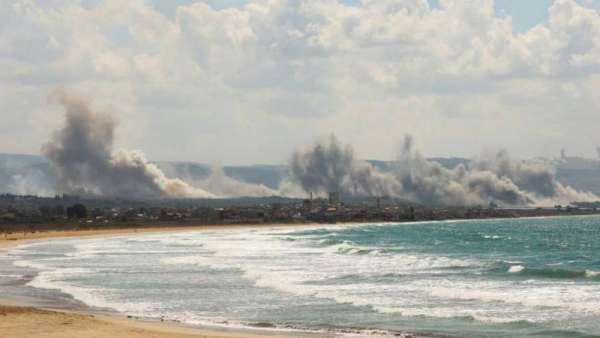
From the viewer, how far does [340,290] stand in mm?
50781

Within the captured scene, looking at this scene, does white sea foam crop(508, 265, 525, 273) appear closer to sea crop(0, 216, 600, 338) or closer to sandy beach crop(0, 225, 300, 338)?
sea crop(0, 216, 600, 338)

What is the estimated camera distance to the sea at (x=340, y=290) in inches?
1469

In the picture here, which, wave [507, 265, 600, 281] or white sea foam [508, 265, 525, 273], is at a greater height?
white sea foam [508, 265, 525, 273]

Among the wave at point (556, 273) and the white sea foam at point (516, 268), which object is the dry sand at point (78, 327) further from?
the white sea foam at point (516, 268)

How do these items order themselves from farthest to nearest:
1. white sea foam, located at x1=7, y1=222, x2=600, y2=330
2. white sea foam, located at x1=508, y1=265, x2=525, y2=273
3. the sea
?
1. white sea foam, located at x1=508, y1=265, x2=525, y2=273
2. white sea foam, located at x1=7, y1=222, x2=600, y2=330
3. the sea

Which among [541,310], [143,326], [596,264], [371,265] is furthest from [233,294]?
[596,264]

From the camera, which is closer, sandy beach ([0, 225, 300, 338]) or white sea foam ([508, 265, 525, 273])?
sandy beach ([0, 225, 300, 338])

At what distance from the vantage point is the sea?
37312mm

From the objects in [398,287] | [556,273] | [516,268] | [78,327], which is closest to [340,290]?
[398,287]

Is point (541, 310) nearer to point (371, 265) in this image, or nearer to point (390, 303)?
point (390, 303)

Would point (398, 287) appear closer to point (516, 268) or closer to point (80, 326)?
point (516, 268)

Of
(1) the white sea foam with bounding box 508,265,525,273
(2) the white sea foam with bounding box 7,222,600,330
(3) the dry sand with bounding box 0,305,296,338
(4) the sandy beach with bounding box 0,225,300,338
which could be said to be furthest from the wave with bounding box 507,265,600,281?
(3) the dry sand with bounding box 0,305,296,338

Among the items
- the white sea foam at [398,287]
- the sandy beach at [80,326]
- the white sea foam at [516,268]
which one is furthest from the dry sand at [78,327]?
the white sea foam at [516,268]

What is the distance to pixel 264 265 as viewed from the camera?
73.1 m
